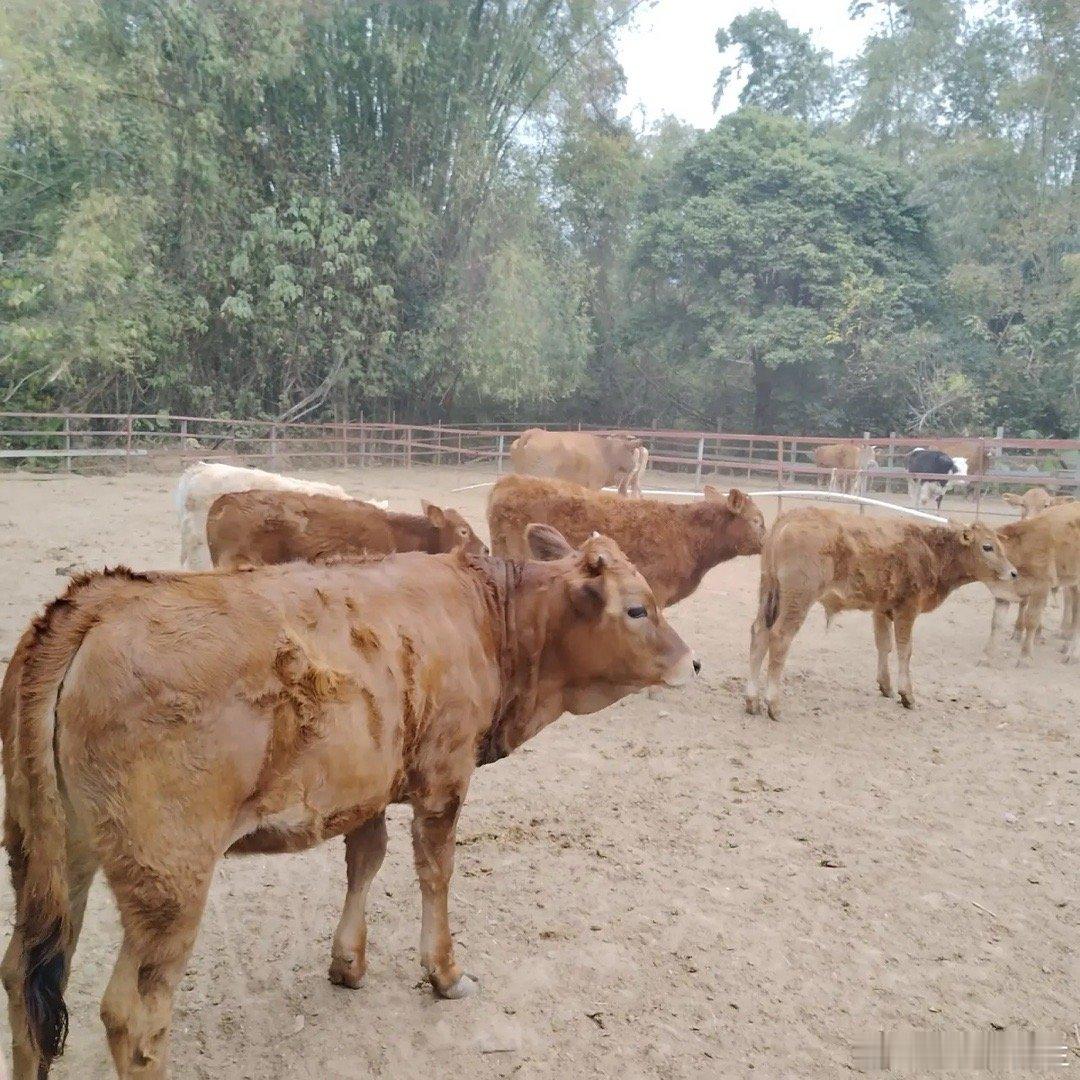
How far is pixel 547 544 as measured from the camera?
441 cm

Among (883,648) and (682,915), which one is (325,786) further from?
(883,648)

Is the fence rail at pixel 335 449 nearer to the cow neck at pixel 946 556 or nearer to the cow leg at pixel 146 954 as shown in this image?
the cow neck at pixel 946 556

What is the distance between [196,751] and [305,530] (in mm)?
4968

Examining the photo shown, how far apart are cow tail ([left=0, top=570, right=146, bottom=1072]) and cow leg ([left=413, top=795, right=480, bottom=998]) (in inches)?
46.9

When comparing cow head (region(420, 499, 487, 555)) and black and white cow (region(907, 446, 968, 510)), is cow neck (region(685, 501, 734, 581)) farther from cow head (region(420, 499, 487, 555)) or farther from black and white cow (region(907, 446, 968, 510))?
black and white cow (region(907, 446, 968, 510))

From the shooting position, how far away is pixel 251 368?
976 inches

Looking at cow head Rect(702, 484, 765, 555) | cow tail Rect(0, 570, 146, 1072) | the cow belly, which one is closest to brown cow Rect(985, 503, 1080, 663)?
cow head Rect(702, 484, 765, 555)

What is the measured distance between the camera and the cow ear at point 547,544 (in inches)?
172

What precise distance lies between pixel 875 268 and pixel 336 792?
89.2 feet

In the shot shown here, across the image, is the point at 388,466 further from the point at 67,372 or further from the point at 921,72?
the point at 921,72

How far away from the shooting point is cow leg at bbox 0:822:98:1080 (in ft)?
8.19

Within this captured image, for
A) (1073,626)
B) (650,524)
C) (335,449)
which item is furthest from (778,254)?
(650,524)

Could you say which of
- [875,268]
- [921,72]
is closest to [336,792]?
[875,268]

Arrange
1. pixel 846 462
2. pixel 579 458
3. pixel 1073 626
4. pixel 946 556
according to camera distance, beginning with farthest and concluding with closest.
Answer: pixel 846 462 → pixel 579 458 → pixel 1073 626 → pixel 946 556
